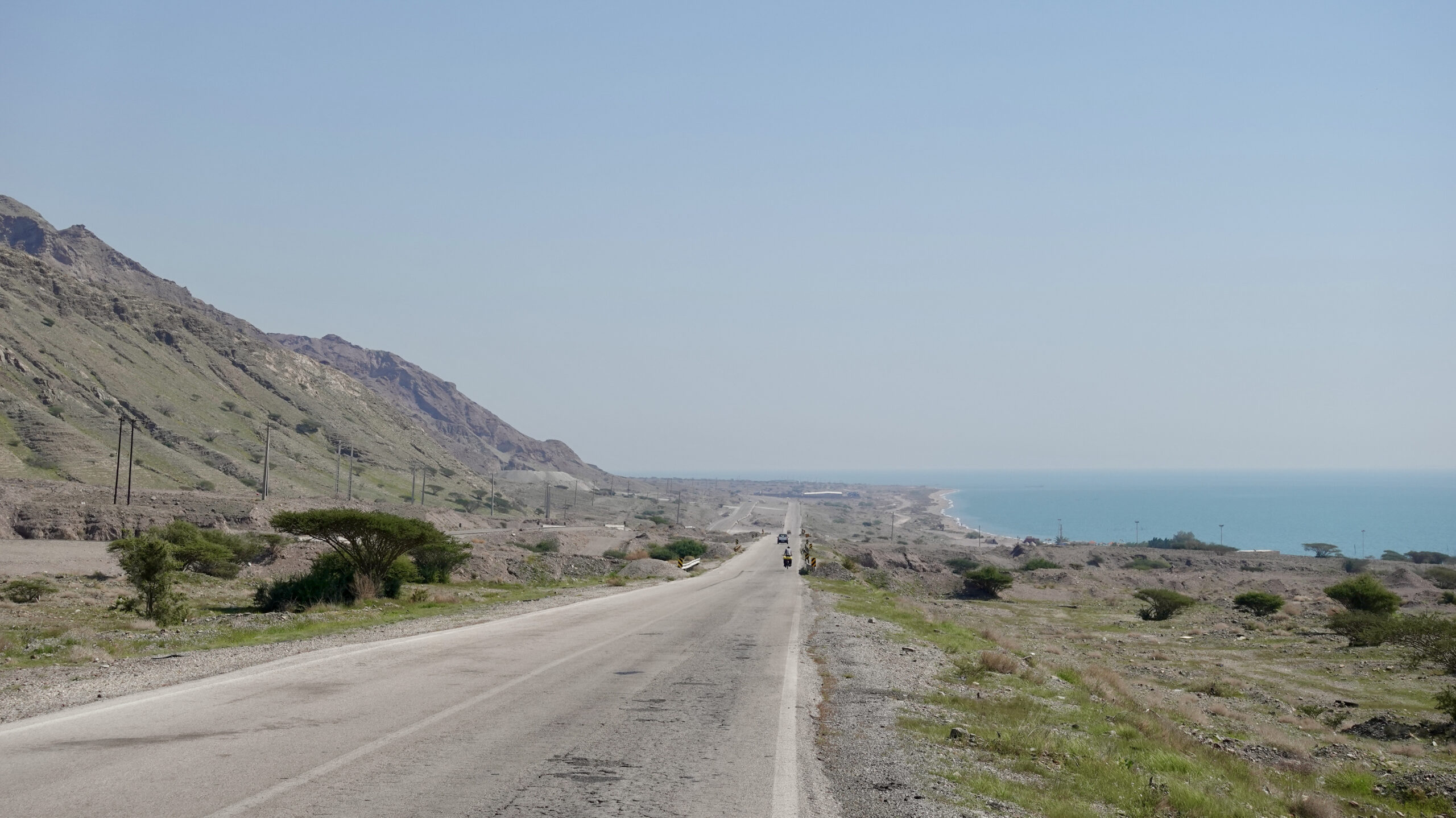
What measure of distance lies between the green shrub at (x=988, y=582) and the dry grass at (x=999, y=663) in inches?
1798

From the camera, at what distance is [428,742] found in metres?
8.79

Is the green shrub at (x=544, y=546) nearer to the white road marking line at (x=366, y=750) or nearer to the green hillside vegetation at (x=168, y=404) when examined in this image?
the green hillside vegetation at (x=168, y=404)

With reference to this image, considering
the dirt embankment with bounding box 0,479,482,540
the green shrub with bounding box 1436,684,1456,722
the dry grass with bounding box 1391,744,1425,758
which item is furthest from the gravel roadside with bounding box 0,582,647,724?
the dirt embankment with bounding box 0,479,482,540

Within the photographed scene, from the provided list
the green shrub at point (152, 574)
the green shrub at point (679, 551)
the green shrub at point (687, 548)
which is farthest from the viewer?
the green shrub at point (687, 548)

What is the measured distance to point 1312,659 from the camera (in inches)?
1221

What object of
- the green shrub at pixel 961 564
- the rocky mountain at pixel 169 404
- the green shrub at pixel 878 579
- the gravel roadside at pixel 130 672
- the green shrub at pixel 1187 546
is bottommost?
the green shrub at pixel 1187 546

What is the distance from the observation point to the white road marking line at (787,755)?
7.19 m

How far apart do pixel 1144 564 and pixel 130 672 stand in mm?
110984

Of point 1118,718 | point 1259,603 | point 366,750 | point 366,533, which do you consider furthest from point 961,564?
point 366,750

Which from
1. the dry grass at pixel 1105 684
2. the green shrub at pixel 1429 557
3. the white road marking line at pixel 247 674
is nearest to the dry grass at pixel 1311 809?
the dry grass at pixel 1105 684

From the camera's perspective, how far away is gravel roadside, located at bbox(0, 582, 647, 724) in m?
10.3

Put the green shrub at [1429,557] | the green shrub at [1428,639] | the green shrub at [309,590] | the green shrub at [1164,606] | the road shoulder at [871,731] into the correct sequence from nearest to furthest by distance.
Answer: the road shoulder at [871,731] < the green shrub at [1428,639] < the green shrub at [309,590] < the green shrub at [1164,606] < the green shrub at [1429,557]

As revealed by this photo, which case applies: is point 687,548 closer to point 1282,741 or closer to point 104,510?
point 104,510

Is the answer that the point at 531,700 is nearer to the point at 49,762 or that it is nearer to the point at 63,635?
the point at 49,762
